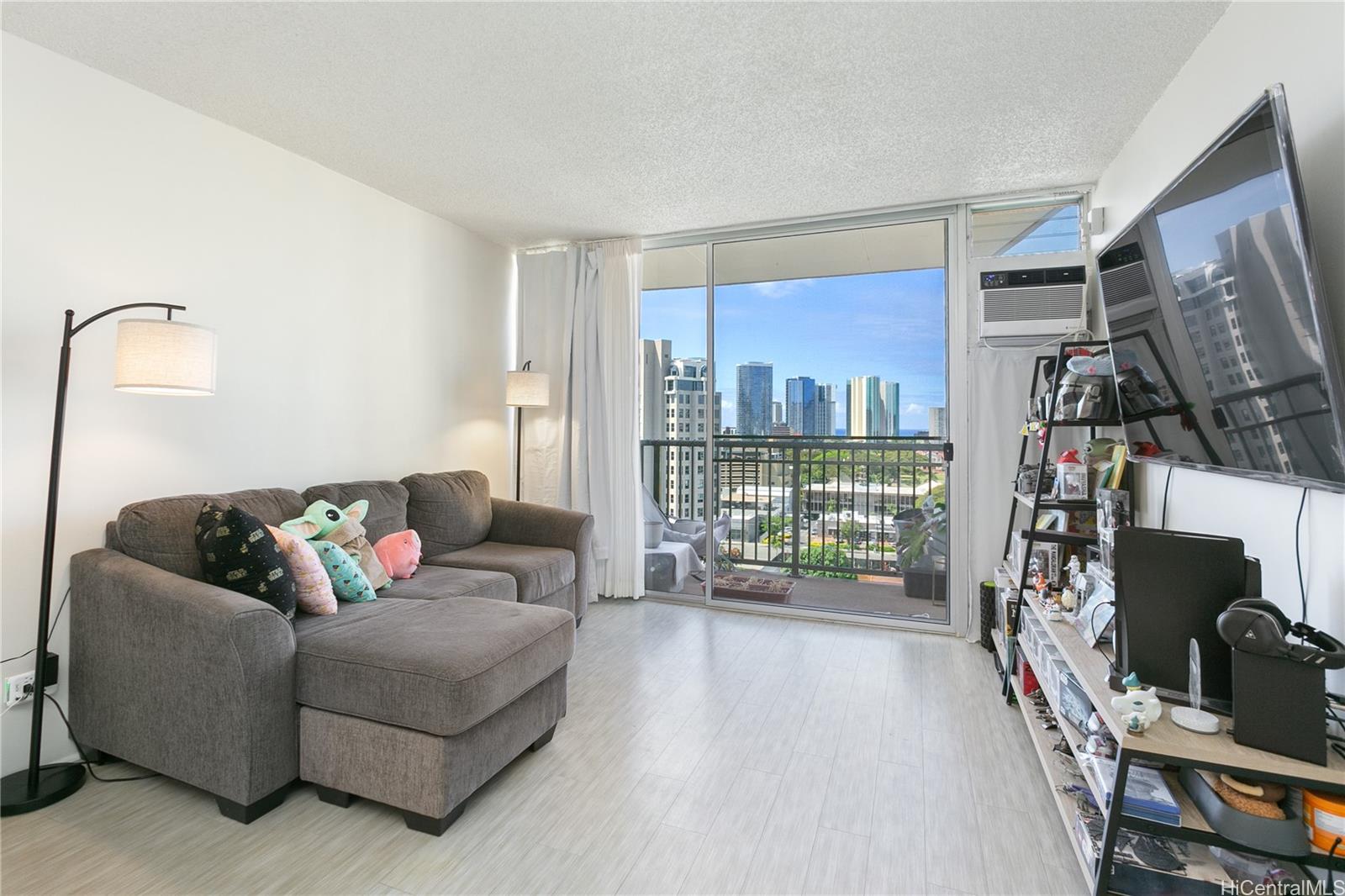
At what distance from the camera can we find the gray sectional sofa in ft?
5.72

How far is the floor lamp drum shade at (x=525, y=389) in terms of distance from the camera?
156 inches

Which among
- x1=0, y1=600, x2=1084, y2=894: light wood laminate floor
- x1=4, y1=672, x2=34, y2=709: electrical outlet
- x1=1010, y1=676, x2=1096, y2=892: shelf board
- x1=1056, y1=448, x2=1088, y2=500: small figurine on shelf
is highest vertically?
x1=1056, y1=448, x2=1088, y2=500: small figurine on shelf

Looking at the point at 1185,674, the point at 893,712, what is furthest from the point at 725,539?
the point at 1185,674

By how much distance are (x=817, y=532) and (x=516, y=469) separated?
219 centimetres

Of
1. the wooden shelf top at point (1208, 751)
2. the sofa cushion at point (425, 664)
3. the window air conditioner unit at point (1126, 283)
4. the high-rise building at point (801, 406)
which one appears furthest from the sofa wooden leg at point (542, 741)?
the high-rise building at point (801, 406)

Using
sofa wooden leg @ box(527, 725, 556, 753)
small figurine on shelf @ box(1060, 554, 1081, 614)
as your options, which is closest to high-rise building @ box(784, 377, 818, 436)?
small figurine on shelf @ box(1060, 554, 1081, 614)

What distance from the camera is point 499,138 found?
8.97 feet

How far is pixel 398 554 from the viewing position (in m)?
2.85

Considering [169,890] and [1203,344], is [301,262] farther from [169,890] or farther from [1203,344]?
[1203,344]

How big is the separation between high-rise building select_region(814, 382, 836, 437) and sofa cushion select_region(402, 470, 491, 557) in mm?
2220

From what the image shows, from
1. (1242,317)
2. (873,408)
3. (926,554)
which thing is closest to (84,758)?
(1242,317)

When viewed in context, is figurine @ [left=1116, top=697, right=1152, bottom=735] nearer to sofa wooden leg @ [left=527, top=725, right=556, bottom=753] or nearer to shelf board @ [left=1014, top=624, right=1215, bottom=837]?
shelf board @ [left=1014, top=624, right=1215, bottom=837]

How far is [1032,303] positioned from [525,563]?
2849mm

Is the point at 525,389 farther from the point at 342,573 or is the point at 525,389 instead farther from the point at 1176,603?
the point at 1176,603
